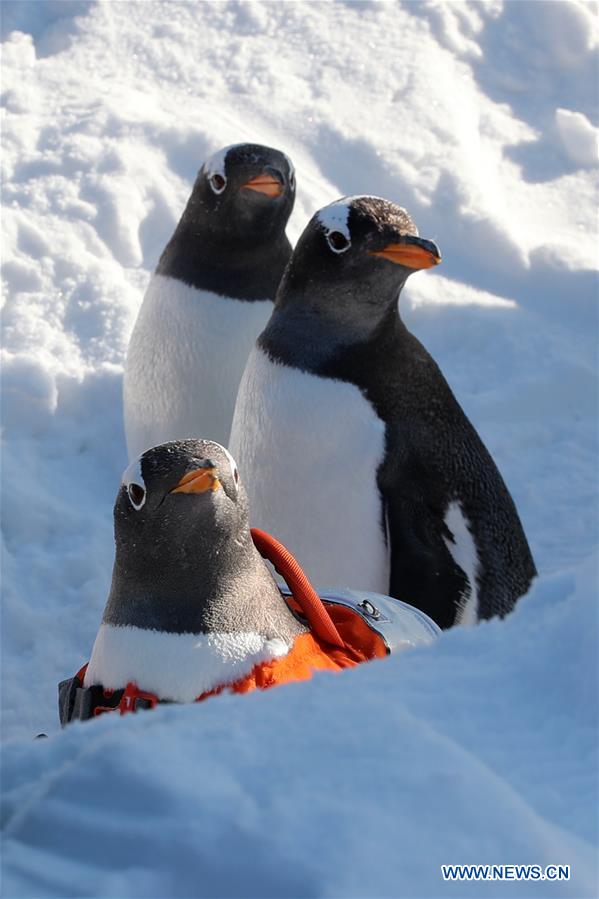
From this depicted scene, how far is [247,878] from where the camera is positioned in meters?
0.85

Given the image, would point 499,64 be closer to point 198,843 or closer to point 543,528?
point 543,528

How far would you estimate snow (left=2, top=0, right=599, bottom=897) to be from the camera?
2.88ft

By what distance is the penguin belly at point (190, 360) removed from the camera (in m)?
3.61

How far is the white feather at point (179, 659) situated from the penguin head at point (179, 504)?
0.50 feet

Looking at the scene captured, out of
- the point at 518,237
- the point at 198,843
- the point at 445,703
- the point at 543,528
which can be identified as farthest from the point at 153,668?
the point at 518,237

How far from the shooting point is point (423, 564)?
9.43 ft

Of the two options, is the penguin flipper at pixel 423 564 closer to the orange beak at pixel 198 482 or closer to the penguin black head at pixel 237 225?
the orange beak at pixel 198 482

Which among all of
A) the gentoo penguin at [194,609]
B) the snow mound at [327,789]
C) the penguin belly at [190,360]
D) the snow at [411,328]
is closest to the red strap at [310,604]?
the gentoo penguin at [194,609]

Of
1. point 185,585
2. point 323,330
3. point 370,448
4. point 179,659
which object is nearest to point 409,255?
point 323,330

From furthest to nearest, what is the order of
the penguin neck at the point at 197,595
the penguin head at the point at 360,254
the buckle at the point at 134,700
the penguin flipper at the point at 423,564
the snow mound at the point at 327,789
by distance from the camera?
the penguin head at the point at 360,254, the penguin flipper at the point at 423,564, the penguin neck at the point at 197,595, the buckle at the point at 134,700, the snow mound at the point at 327,789

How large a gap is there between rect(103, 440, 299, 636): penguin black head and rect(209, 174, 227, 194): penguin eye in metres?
1.61

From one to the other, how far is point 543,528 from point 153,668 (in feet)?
7.01

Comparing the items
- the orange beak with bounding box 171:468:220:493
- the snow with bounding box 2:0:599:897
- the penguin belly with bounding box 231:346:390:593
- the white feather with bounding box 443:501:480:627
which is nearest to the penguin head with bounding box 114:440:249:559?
the orange beak with bounding box 171:468:220:493

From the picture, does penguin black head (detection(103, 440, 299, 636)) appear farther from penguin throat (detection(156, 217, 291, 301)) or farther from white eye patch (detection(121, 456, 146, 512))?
penguin throat (detection(156, 217, 291, 301))
